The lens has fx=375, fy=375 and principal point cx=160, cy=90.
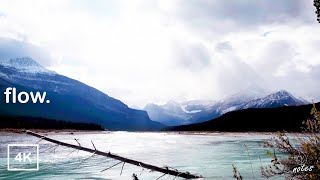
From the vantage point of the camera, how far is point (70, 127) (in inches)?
7608

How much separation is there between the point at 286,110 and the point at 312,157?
164727 mm

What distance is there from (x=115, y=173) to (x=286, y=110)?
490 feet

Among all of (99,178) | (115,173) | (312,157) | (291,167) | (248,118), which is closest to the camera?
(312,157)

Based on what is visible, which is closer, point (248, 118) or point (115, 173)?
point (115, 173)

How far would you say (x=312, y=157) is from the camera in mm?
8750

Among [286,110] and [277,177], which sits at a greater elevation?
[286,110]

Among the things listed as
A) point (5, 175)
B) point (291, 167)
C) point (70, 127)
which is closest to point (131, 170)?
point (5, 175)

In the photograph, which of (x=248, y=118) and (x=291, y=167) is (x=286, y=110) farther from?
(x=291, y=167)

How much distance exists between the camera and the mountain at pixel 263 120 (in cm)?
14825

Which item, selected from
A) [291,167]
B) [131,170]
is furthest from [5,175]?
[291,167]

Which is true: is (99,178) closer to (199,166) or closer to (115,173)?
(115,173)

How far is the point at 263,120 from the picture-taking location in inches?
6481

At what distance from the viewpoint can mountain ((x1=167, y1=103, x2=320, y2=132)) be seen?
5837 inches

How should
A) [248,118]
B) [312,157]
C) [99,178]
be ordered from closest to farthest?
[312,157] < [99,178] < [248,118]
